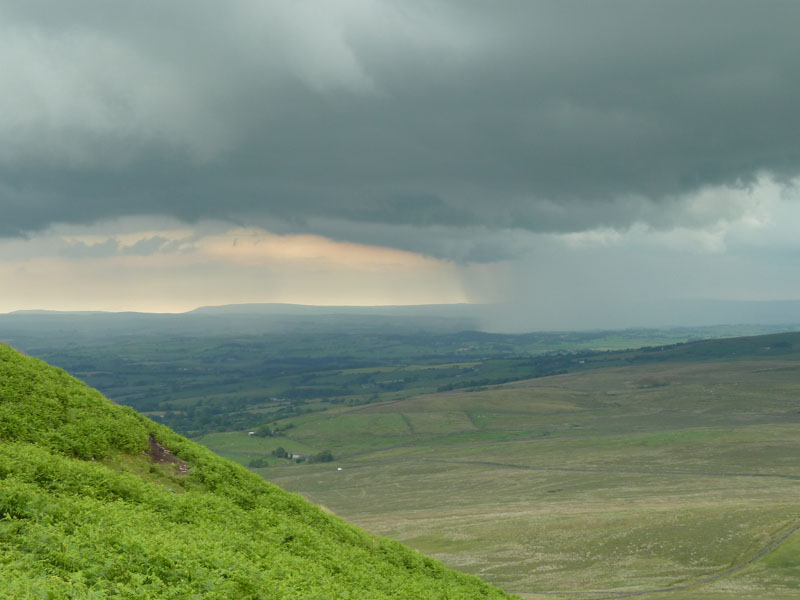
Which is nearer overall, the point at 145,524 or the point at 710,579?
the point at 145,524

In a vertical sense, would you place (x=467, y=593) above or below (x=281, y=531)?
below

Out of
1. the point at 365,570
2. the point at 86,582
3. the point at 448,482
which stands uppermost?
the point at 86,582

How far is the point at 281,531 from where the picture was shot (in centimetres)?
3159

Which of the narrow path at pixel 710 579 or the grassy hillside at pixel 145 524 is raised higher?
the grassy hillside at pixel 145 524

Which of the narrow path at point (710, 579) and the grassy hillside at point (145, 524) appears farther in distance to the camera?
the narrow path at point (710, 579)

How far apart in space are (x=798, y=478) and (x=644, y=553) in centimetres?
9529

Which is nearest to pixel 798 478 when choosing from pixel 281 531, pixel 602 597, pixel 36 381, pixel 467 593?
pixel 602 597

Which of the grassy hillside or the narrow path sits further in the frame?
the narrow path

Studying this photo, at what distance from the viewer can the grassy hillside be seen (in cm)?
1861

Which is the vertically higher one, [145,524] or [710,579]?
[145,524]

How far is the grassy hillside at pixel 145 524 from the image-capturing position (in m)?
18.6

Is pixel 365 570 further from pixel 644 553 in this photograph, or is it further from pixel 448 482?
pixel 448 482

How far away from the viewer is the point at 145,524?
24141mm

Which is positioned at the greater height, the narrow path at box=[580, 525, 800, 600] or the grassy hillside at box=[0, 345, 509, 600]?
the grassy hillside at box=[0, 345, 509, 600]
